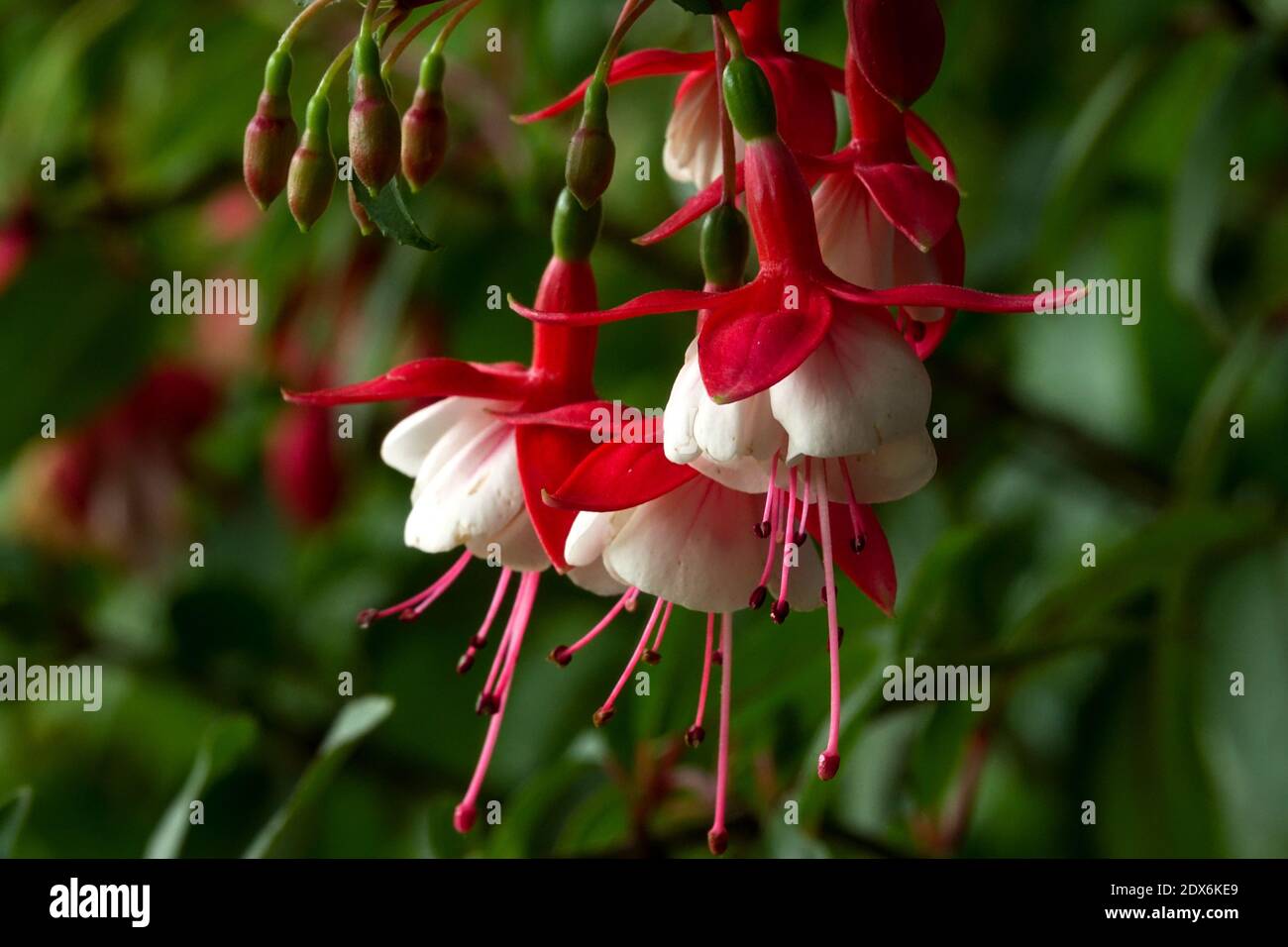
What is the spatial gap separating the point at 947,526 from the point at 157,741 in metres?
0.92

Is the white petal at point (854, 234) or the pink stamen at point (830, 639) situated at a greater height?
the white petal at point (854, 234)

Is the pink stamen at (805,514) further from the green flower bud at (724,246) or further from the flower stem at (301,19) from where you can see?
the flower stem at (301,19)

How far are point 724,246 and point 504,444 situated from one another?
0.12m

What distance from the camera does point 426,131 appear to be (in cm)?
56

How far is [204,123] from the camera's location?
3.95ft

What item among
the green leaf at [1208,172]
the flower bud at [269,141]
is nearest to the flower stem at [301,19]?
the flower bud at [269,141]

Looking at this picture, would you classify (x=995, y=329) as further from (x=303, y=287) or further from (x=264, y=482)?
(x=264, y=482)

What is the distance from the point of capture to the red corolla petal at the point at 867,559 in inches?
22.2

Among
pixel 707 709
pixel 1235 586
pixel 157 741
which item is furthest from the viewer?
pixel 157 741

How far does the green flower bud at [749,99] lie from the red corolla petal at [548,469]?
0.46ft

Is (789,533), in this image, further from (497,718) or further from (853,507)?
(497,718)

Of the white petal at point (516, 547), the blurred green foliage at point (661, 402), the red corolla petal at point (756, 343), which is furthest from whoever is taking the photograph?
the blurred green foliage at point (661, 402)
